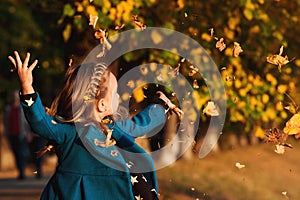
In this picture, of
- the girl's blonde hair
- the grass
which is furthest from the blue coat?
the grass

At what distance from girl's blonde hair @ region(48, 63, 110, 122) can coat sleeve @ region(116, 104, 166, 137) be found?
0.85 feet

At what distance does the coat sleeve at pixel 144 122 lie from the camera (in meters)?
7.35

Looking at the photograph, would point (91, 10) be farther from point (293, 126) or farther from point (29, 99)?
point (29, 99)

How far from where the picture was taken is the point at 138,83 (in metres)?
11.9

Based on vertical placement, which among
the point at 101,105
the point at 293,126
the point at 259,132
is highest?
the point at 101,105

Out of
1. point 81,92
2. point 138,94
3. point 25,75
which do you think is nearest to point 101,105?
point 81,92

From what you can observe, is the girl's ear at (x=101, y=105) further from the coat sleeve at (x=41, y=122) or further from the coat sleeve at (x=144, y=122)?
the coat sleeve at (x=41, y=122)

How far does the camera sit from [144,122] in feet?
24.4

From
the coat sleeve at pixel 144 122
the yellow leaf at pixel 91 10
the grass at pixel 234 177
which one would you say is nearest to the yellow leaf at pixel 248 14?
the yellow leaf at pixel 91 10

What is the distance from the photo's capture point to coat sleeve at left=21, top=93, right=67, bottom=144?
22.0ft

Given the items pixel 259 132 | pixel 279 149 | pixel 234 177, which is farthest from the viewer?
pixel 234 177

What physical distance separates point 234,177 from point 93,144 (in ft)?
45.8

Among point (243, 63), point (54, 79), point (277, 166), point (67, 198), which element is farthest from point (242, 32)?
point (277, 166)

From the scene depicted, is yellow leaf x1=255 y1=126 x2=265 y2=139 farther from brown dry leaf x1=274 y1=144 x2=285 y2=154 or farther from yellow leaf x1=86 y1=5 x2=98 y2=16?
brown dry leaf x1=274 y1=144 x2=285 y2=154
